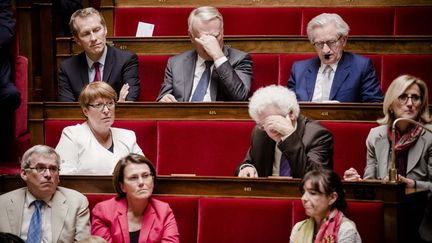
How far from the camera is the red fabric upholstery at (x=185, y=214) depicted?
1.52m

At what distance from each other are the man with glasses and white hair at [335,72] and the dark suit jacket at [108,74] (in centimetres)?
38

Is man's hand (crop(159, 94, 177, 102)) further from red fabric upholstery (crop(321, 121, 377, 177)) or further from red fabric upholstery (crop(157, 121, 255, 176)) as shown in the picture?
red fabric upholstery (crop(321, 121, 377, 177))

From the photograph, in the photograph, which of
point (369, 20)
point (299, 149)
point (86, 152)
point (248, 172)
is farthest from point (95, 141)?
point (369, 20)

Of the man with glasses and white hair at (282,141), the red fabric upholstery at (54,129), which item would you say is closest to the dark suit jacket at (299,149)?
the man with glasses and white hair at (282,141)

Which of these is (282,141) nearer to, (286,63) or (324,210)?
(324,210)

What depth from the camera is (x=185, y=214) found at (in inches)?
59.9

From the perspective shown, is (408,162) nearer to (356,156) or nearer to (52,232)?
(356,156)

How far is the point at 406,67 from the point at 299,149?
24.6 inches

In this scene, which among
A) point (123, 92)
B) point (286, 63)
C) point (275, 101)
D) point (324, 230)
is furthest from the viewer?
point (286, 63)

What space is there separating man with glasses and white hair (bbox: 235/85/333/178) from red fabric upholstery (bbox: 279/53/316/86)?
443 mm

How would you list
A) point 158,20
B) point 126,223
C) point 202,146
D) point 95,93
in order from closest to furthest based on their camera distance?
point 126,223 < point 95,93 < point 202,146 < point 158,20

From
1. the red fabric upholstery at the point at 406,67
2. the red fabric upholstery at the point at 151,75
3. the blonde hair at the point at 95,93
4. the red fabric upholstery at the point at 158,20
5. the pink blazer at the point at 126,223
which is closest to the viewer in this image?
the pink blazer at the point at 126,223

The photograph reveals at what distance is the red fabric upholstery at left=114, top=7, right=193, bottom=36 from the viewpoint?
232cm

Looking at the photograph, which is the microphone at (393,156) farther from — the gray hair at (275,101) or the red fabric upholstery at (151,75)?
the red fabric upholstery at (151,75)
